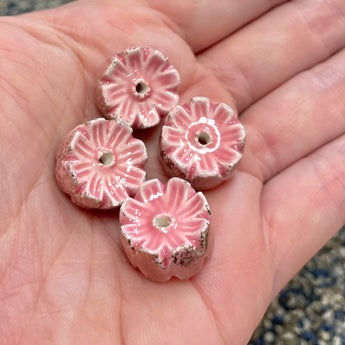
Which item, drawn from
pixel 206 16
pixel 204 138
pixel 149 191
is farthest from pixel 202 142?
pixel 206 16

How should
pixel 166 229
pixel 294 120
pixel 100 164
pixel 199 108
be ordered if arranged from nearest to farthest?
pixel 166 229 < pixel 100 164 < pixel 199 108 < pixel 294 120

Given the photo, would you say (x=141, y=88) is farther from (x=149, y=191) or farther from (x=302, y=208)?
(x=302, y=208)

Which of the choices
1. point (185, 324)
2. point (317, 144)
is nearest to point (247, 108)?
point (317, 144)

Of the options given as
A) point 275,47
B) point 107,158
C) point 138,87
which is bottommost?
point 107,158

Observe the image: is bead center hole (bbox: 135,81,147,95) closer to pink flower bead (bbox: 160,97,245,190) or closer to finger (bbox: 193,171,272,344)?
pink flower bead (bbox: 160,97,245,190)

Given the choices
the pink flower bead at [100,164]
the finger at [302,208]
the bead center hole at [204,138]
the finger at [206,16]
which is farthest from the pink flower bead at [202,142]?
the finger at [206,16]

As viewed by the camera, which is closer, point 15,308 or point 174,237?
point 15,308

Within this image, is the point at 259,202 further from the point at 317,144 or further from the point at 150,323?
the point at 150,323
